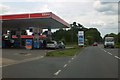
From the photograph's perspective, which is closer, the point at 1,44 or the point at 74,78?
the point at 74,78

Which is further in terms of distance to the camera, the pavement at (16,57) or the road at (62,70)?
the pavement at (16,57)

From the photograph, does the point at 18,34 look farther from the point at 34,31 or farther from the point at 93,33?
the point at 93,33

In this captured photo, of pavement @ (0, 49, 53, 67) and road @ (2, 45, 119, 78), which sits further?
pavement @ (0, 49, 53, 67)

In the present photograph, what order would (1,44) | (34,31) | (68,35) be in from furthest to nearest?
(68,35)
(1,44)
(34,31)

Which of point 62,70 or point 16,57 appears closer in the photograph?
point 62,70

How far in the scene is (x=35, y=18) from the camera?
177 ft

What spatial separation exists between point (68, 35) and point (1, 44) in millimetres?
94114

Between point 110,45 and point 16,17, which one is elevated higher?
point 16,17

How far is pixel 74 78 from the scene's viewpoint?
14.3m

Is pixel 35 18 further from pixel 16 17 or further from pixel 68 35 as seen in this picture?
pixel 68 35

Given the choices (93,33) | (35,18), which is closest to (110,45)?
(35,18)

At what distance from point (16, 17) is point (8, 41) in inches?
618

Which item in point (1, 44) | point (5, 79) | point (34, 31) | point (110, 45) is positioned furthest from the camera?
point (110, 45)

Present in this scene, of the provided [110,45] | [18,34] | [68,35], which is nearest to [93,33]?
[68,35]
